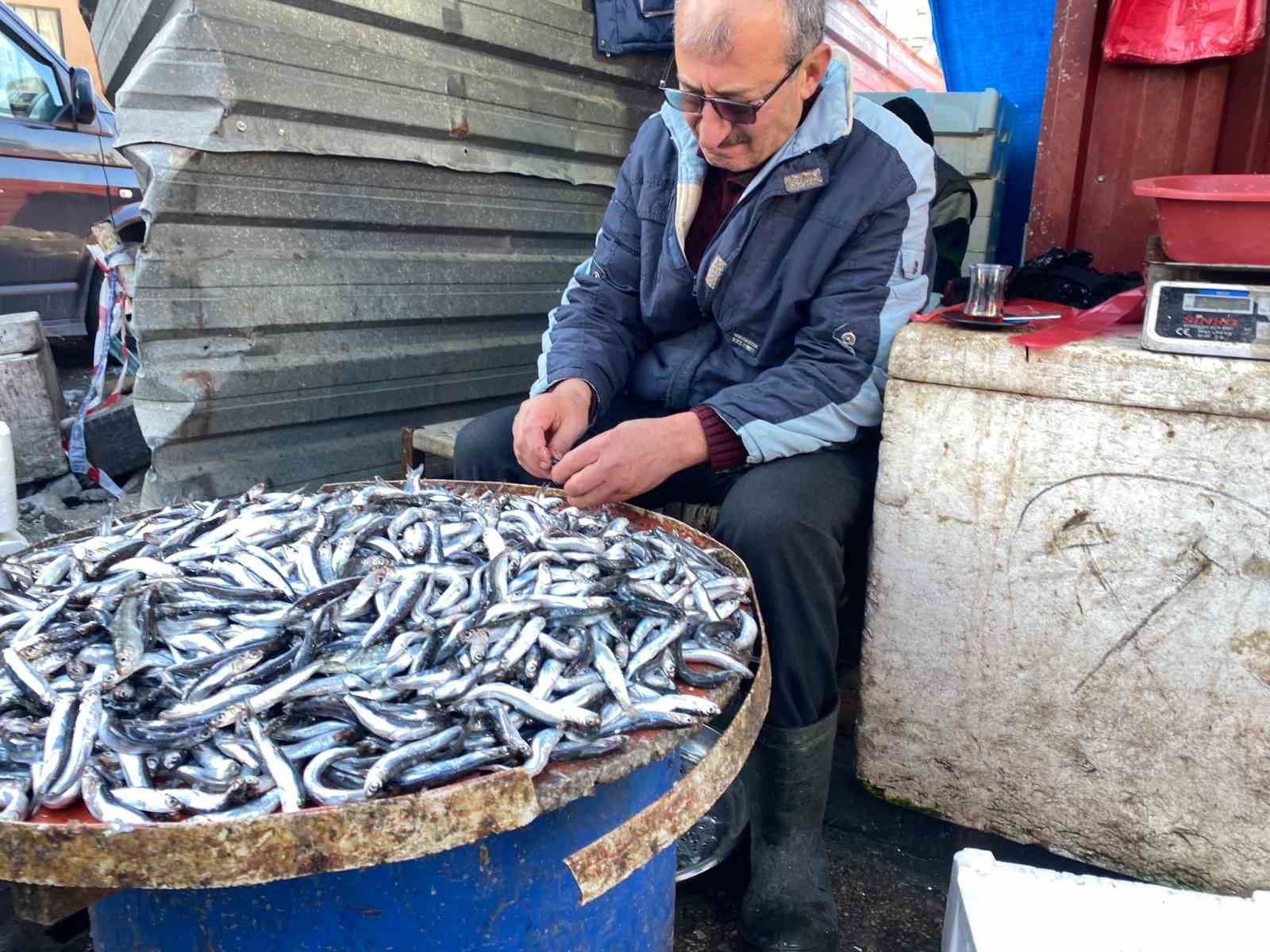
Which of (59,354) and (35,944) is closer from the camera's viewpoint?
(35,944)

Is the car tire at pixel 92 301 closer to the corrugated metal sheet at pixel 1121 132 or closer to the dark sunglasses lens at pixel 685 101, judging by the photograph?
the dark sunglasses lens at pixel 685 101

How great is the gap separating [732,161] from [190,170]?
2167mm

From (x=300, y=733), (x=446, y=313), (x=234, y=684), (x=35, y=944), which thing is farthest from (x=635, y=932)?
(x=446, y=313)

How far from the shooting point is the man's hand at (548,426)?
97.6 inches

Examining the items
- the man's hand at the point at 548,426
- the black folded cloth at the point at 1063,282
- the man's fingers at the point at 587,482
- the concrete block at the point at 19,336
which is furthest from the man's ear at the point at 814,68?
A: the concrete block at the point at 19,336

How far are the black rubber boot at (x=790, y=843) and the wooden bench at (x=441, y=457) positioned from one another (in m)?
0.75

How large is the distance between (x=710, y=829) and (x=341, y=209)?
2.89m

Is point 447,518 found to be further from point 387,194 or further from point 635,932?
point 387,194

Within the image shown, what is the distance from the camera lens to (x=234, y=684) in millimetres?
1482

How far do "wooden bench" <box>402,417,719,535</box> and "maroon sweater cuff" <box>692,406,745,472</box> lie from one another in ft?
1.38

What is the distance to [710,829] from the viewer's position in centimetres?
262

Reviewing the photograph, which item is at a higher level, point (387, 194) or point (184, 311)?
point (387, 194)

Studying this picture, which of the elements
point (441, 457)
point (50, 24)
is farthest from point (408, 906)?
point (50, 24)

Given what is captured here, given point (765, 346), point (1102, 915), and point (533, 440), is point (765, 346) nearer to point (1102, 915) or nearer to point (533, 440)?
point (533, 440)
